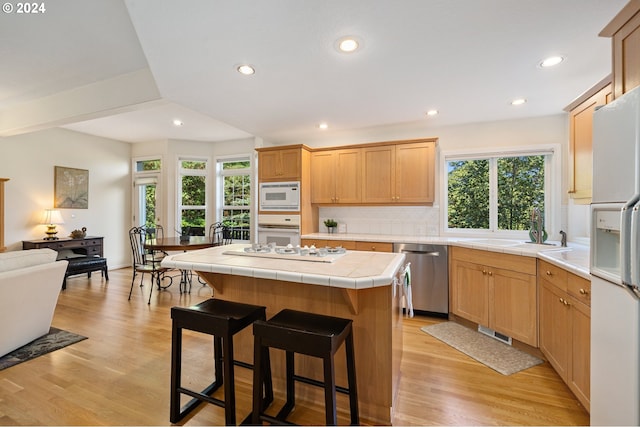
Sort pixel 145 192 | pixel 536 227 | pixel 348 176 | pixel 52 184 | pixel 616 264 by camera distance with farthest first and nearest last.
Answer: pixel 145 192 < pixel 52 184 < pixel 348 176 < pixel 536 227 < pixel 616 264

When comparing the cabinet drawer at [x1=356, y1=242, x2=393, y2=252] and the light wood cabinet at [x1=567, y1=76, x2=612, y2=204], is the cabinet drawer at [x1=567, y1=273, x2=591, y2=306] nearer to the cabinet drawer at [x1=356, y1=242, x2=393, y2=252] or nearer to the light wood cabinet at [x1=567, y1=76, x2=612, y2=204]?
the light wood cabinet at [x1=567, y1=76, x2=612, y2=204]

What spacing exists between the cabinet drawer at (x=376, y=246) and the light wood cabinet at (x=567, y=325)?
5.07 feet

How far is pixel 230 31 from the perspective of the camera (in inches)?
74.4

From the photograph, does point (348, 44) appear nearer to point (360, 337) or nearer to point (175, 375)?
point (360, 337)

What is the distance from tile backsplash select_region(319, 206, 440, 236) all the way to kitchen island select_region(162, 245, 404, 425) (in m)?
2.29

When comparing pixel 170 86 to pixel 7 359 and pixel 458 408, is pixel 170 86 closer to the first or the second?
pixel 7 359

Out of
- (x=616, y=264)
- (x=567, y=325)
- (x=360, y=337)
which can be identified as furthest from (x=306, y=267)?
(x=567, y=325)

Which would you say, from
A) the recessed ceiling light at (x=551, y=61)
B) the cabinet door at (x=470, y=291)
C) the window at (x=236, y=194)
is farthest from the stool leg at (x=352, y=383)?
the window at (x=236, y=194)

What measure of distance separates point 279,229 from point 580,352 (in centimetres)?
346

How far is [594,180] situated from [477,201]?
255cm

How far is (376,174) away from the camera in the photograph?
4.05 metres

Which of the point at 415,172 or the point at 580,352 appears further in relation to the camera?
the point at 415,172

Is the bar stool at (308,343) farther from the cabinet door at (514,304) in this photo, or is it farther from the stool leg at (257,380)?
the cabinet door at (514,304)

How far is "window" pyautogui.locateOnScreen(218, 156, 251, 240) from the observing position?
5762 millimetres
